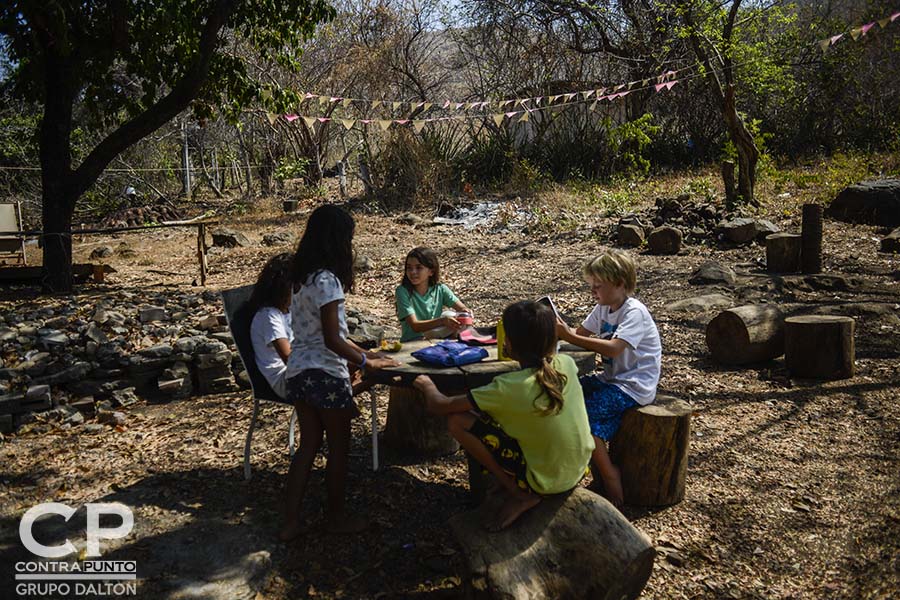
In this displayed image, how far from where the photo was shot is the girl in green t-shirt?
4418mm

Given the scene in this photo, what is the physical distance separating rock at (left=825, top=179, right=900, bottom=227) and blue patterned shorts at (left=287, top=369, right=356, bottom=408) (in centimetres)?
968

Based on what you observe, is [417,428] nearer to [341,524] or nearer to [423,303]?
[423,303]

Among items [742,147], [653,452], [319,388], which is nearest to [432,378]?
[319,388]

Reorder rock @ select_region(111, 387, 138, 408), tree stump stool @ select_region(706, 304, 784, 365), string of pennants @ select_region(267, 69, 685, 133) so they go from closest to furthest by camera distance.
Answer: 1. rock @ select_region(111, 387, 138, 408)
2. tree stump stool @ select_region(706, 304, 784, 365)
3. string of pennants @ select_region(267, 69, 685, 133)

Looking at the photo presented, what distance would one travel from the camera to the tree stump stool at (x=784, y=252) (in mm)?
8195

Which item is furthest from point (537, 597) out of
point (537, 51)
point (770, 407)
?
point (537, 51)

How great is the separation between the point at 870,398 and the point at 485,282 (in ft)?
16.1

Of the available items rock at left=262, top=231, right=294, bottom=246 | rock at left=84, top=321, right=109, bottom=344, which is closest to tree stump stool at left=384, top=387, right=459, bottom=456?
rock at left=84, top=321, right=109, bottom=344

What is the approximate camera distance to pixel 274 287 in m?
3.91

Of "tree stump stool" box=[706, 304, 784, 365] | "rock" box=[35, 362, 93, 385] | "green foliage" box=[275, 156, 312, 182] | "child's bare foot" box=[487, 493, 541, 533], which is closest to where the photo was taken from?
"child's bare foot" box=[487, 493, 541, 533]

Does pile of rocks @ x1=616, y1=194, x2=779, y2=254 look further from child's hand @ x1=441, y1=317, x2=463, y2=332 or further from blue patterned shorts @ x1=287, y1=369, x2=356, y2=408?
blue patterned shorts @ x1=287, y1=369, x2=356, y2=408

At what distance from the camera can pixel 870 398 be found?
4.99 m

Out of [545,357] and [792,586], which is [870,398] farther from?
[545,357]
